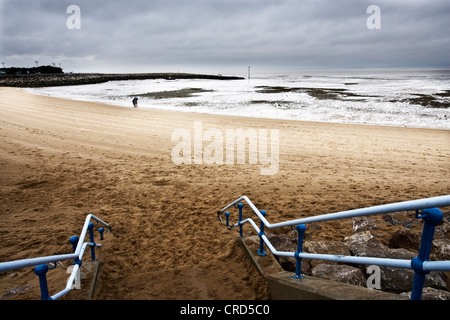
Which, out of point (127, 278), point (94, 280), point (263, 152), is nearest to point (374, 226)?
point (127, 278)

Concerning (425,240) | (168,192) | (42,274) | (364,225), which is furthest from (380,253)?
(168,192)

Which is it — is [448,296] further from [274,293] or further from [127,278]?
[127,278]

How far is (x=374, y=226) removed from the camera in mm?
5754

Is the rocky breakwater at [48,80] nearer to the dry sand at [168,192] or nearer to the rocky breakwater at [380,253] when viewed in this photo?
the dry sand at [168,192]

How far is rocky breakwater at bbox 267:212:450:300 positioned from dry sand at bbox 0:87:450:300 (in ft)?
2.31

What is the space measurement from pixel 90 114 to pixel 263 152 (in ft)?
52.9

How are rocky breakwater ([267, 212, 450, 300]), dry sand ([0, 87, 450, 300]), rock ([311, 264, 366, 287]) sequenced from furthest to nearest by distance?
1. dry sand ([0, 87, 450, 300])
2. rock ([311, 264, 366, 287])
3. rocky breakwater ([267, 212, 450, 300])

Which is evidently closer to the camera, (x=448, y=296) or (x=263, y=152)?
(x=448, y=296)

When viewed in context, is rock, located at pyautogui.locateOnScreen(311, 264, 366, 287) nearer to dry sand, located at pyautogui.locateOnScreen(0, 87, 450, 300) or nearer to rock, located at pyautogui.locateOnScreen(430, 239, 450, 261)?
dry sand, located at pyautogui.locateOnScreen(0, 87, 450, 300)

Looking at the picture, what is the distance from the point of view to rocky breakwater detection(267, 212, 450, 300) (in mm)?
3135

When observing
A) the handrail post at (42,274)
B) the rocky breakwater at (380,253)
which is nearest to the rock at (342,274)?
the rocky breakwater at (380,253)

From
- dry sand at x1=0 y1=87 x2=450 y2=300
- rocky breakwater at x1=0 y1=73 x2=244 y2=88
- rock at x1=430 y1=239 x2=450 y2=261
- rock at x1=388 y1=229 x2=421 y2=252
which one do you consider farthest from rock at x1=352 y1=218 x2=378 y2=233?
rocky breakwater at x1=0 y1=73 x2=244 y2=88

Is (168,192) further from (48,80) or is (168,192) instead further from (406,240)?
(48,80)

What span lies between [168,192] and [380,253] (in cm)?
610
